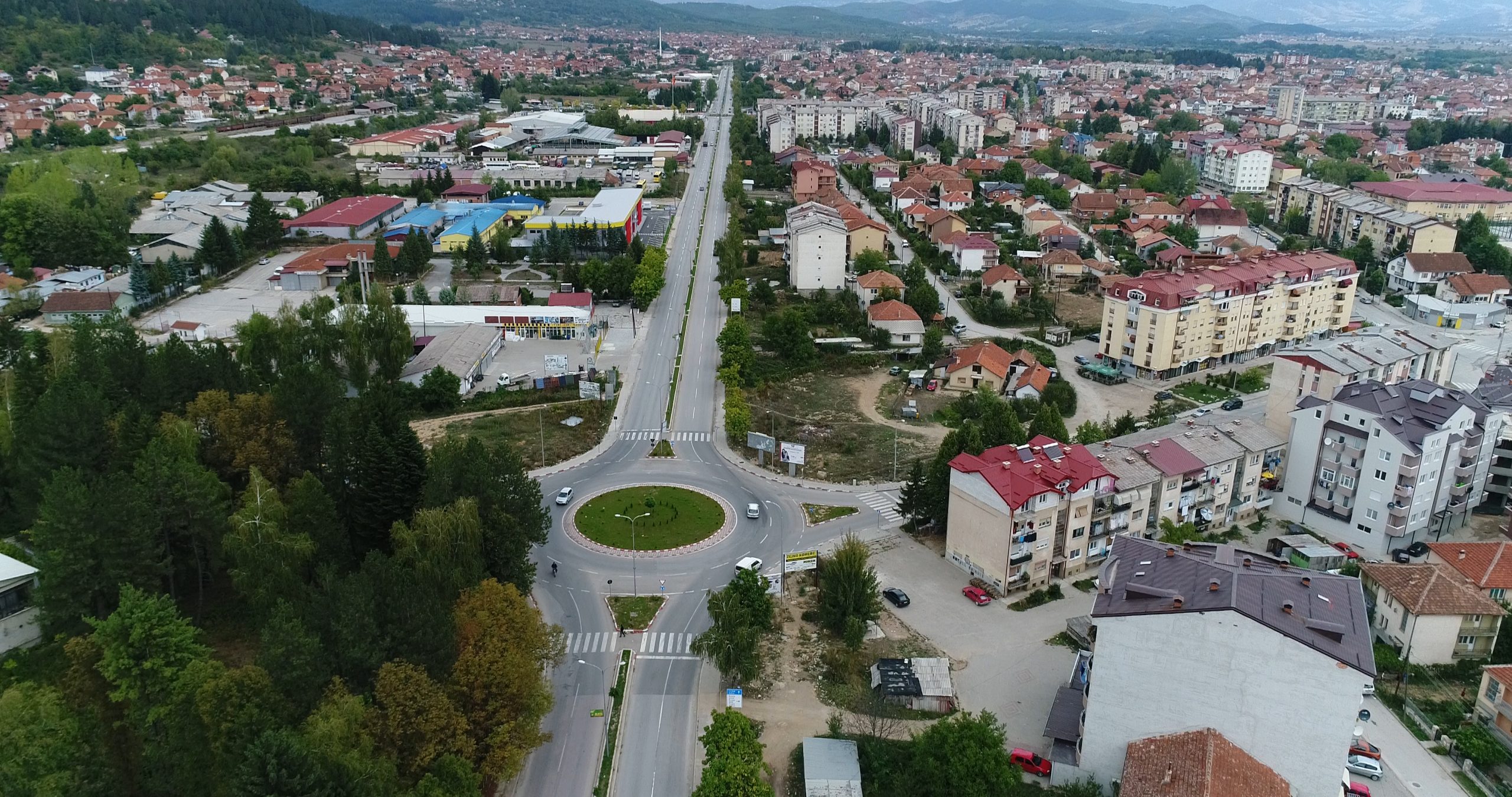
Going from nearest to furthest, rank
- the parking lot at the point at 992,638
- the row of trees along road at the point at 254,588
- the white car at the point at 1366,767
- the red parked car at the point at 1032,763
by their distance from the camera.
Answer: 1. the row of trees along road at the point at 254,588
2. the white car at the point at 1366,767
3. the red parked car at the point at 1032,763
4. the parking lot at the point at 992,638

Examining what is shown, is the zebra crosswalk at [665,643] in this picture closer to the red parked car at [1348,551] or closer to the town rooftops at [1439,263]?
the red parked car at [1348,551]

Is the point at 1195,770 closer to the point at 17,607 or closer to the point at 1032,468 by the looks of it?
the point at 1032,468

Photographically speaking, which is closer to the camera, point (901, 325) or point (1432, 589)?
point (1432, 589)

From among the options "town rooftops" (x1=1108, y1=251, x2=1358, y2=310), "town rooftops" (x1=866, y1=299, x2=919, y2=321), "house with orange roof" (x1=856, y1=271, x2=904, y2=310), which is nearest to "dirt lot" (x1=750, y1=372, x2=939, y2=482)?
"town rooftops" (x1=866, y1=299, x2=919, y2=321)

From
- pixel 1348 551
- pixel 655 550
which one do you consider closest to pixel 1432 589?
pixel 1348 551

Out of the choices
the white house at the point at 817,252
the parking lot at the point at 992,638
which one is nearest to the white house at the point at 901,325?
the white house at the point at 817,252
